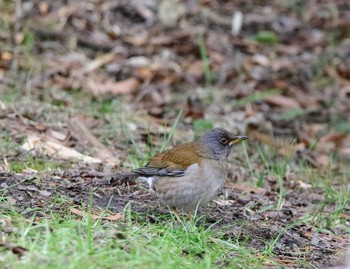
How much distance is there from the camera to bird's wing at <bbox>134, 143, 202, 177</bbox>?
711 centimetres

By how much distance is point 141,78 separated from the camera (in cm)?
1239

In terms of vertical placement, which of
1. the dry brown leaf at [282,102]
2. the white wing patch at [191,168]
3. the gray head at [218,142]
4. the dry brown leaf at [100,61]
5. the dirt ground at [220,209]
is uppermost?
the gray head at [218,142]

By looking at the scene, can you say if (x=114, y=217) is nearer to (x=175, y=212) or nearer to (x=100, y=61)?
(x=175, y=212)

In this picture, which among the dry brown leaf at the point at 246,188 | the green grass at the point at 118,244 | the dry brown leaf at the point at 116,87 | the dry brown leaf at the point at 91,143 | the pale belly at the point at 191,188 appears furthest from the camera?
the dry brown leaf at the point at 116,87

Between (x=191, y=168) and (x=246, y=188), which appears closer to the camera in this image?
(x=191, y=168)

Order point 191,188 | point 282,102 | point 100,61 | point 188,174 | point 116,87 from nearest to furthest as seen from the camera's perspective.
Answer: point 191,188, point 188,174, point 116,87, point 282,102, point 100,61

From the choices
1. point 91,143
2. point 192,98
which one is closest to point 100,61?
point 192,98

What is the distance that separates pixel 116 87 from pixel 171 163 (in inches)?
192

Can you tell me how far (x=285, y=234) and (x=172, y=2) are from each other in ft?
26.6

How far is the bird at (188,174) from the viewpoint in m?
6.93

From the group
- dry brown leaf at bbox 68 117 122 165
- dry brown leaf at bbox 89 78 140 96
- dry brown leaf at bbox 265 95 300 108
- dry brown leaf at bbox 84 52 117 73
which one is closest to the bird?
dry brown leaf at bbox 68 117 122 165

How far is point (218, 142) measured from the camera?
754cm

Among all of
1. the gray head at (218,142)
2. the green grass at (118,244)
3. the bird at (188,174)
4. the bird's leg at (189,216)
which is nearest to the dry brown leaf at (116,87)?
the gray head at (218,142)

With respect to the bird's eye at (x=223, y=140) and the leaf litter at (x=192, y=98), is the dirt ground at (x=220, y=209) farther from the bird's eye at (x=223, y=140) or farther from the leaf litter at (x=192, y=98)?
the bird's eye at (x=223, y=140)
